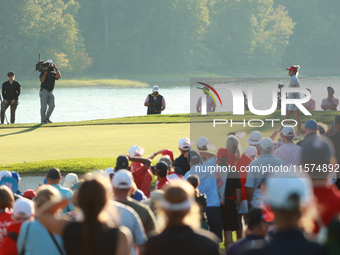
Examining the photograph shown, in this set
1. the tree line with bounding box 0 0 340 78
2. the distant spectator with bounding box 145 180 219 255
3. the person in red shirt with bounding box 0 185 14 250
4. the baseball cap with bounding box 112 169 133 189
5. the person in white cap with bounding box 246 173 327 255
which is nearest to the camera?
the person in white cap with bounding box 246 173 327 255

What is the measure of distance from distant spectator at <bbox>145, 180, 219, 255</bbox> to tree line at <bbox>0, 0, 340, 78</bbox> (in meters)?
76.8

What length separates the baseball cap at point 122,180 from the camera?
577 centimetres

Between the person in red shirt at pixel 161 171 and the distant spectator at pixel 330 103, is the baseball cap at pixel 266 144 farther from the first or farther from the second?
→ the distant spectator at pixel 330 103

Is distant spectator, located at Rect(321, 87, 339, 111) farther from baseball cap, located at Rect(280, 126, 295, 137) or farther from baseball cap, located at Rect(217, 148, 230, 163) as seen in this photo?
baseball cap, located at Rect(217, 148, 230, 163)

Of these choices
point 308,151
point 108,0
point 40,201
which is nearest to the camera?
point 308,151

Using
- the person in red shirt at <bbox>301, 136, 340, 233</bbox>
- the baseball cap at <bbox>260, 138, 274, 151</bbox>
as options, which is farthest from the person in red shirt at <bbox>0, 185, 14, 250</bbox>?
the baseball cap at <bbox>260, 138, 274, 151</bbox>

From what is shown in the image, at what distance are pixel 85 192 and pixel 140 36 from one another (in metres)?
91.8

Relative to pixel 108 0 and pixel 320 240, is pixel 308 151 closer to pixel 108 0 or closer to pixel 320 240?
pixel 320 240

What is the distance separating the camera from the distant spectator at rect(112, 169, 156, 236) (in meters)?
5.80

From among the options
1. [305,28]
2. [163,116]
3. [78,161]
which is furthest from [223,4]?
[78,161]

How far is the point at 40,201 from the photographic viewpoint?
5297 mm

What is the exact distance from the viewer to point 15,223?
5613 mm

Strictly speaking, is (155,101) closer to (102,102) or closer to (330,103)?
(330,103)

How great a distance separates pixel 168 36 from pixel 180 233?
9353 centimetres
